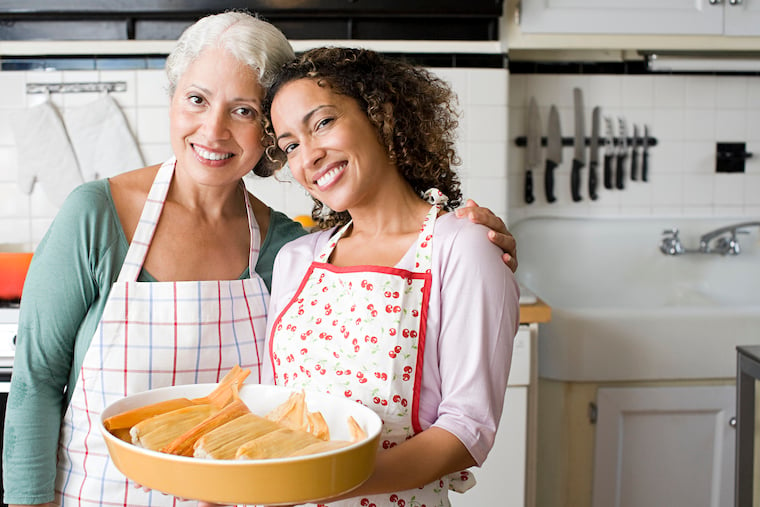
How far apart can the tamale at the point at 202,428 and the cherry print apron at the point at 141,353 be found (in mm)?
257

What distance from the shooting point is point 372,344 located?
97 cm

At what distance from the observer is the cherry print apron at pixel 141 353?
3.48 feet

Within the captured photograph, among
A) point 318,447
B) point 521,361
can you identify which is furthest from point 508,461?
point 318,447

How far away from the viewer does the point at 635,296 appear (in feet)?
8.70

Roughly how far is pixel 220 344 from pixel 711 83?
2.26m

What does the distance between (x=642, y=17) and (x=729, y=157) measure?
0.74 metres

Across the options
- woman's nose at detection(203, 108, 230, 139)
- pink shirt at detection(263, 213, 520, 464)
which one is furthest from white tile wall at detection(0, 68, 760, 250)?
pink shirt at detection(263, 213, 520, 464)

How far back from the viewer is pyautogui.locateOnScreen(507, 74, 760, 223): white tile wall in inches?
103

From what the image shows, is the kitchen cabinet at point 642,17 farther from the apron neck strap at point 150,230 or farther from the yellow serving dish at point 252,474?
the yellow serving dish at point 252,474

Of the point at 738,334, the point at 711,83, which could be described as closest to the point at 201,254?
the point at 738,334

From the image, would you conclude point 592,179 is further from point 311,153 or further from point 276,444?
point 276,444

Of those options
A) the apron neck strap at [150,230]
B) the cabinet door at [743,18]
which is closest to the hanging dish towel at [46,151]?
the apron neck strap at [150,230]

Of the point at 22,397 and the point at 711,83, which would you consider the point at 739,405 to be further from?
the point at 711,83

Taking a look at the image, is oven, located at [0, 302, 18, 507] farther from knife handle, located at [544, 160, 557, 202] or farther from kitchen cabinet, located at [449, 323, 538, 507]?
knife handle, located at [544, 160, 557, 202]
